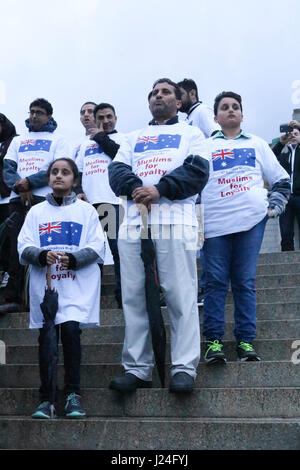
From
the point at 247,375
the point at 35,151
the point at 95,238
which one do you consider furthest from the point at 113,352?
the point at 35,151

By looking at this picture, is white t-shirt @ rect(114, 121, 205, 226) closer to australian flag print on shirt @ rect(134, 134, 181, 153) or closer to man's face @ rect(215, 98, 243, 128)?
australian flag print on shirt @ rect(134, 134, 181, 153)

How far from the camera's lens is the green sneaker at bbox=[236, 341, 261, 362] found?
4.91 m

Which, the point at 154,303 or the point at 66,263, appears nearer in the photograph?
Answer: the point at 154,303

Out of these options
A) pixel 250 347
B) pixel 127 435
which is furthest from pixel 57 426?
pixel 250 347

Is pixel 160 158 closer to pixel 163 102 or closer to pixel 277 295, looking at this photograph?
pixel 163 102

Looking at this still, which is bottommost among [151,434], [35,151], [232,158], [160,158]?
[151,434]

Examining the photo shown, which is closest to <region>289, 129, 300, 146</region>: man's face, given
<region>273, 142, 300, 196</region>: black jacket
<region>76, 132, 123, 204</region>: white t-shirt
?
<region>273, 142, 300, 196</region>: black jacket

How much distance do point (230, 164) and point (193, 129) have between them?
528mm

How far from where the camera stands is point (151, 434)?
410 cm

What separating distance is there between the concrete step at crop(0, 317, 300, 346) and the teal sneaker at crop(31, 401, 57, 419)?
1.38 m

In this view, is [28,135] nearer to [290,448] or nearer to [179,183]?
[179,183]

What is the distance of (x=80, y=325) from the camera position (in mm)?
4676

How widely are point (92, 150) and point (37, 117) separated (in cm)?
58

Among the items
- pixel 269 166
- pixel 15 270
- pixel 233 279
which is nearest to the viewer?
pixel 233 279
